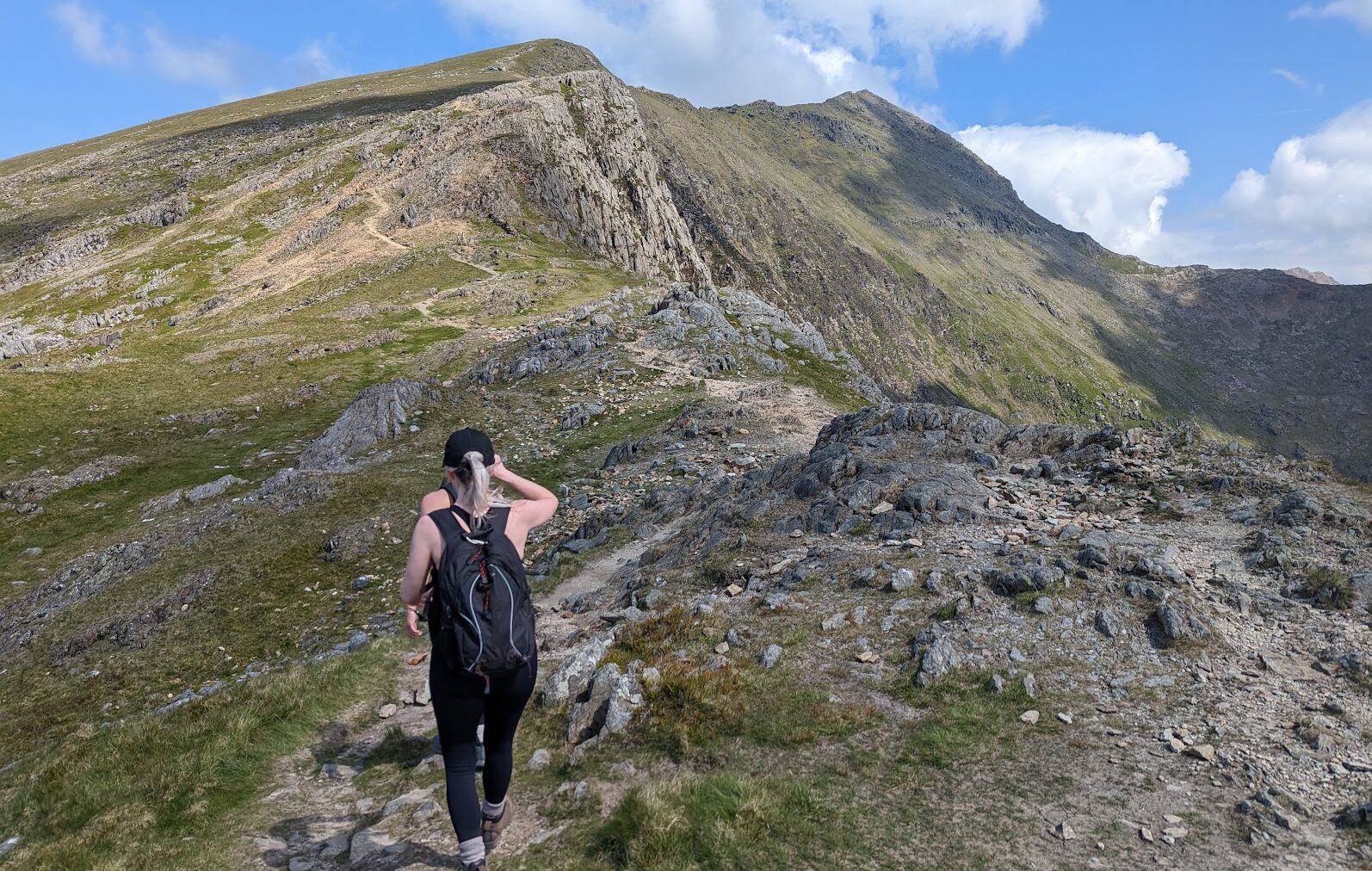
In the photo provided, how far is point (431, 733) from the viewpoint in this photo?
9.92m

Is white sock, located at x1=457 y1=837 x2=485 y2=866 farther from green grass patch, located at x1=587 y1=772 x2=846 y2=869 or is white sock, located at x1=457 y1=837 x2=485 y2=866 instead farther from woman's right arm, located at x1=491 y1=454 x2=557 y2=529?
woman's right arm, located at x1=491 y1=454 x2=557 y2=529

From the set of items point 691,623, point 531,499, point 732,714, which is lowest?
point 732,714

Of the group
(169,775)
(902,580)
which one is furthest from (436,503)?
(902,580)

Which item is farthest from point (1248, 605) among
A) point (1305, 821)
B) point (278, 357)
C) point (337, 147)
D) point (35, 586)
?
point (337, 147)

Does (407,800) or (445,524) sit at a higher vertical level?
(445,524)

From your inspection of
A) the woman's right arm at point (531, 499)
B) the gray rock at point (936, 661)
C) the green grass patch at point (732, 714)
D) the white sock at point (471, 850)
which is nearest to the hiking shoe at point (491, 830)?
the white sock at point (471, 850)

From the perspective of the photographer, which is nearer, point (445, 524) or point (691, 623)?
point (445, 524)

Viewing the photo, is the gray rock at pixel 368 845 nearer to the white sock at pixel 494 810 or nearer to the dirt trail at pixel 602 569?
the white sock at pixel 494 810

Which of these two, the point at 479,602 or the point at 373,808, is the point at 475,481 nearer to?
the point at 479,602

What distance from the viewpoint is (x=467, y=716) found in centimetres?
599

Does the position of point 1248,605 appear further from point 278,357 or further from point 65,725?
point 278,357

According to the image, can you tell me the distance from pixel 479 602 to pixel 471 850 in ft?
8.08

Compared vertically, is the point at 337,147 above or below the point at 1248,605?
above

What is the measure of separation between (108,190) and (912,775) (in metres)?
135
